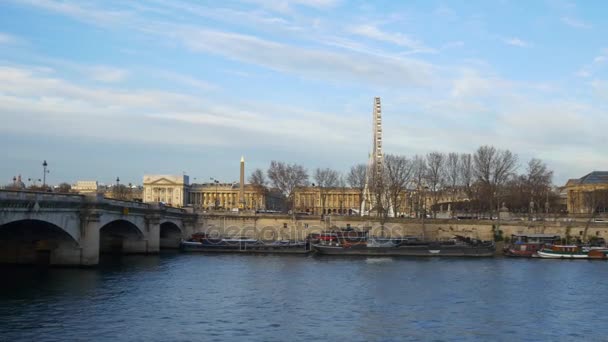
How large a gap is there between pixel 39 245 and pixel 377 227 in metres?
53.8

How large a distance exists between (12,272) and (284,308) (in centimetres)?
2512

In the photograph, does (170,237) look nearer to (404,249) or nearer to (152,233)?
(152,233)

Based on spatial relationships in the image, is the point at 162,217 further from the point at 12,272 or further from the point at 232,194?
the point at 232,194

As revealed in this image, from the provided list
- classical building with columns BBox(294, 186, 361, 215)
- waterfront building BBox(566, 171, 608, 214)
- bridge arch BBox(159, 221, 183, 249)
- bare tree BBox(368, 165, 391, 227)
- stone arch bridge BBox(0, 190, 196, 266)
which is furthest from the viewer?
classical building with columns BBox(294, 186, 361, 215)

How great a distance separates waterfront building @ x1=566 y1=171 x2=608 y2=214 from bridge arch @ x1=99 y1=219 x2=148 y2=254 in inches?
2861

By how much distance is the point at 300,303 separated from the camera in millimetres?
41875

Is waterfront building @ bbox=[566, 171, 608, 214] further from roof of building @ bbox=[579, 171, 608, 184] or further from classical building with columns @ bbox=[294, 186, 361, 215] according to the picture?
classical building with columns @ bbox=[294, 186, 361, 215]

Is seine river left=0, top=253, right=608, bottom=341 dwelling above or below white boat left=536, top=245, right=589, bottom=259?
below

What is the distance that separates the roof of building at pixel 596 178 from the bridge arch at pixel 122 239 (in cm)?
9885

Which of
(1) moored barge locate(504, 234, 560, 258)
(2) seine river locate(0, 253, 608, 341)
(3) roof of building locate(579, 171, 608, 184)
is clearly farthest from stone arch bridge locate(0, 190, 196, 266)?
(3) roof of building locate(579, 171, 608, 184)

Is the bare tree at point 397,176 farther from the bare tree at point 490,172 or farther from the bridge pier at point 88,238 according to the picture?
the bridge pier at point 88,238

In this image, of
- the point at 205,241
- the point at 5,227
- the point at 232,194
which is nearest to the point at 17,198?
the point at 5,227

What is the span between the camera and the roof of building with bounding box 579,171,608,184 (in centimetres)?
13925

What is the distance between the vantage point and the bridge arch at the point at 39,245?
55.5 m
